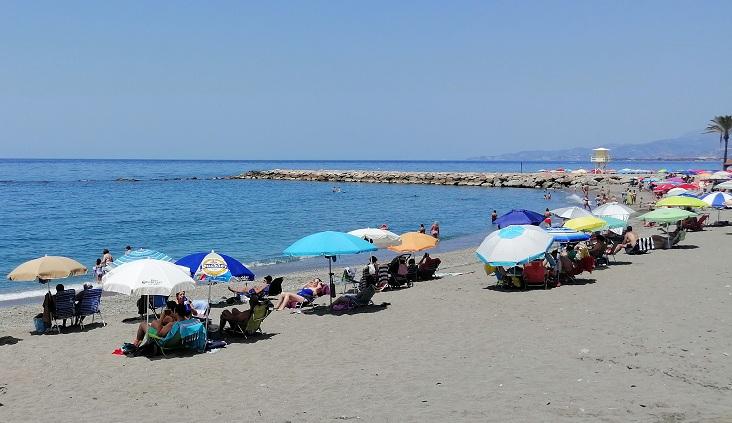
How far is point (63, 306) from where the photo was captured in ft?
39.3

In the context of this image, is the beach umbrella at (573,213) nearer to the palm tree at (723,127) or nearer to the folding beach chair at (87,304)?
Answer: the folding beach chair at (87,304)

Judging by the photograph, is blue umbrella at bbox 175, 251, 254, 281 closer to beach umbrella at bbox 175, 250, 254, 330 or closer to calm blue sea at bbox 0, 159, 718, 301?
beach umbrella at bbox 175, 250, 254, 330

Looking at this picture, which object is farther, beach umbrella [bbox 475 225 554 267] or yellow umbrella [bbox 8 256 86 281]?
beach umbrella [bbox 475 225 554 267]

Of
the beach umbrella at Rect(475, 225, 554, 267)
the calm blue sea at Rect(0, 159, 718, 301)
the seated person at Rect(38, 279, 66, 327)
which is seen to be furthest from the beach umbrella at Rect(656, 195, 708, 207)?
the seated person at Rect(38, 279, 66, 327)

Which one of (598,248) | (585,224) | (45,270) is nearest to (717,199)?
(598,248)

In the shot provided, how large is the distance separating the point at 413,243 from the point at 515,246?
319 cm

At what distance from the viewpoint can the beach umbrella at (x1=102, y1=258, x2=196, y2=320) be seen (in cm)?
979

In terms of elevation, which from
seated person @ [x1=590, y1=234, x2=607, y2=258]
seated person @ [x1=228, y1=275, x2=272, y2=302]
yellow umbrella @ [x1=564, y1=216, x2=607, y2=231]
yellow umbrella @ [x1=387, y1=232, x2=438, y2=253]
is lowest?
seated person @ [x1=228, y1=275, x2=272, y2=302]

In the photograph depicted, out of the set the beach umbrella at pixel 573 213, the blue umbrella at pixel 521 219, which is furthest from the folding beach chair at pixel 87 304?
the beach umbrella at pixel 573 213

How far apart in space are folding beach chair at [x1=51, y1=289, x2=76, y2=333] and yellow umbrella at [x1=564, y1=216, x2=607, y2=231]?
39.6 feet

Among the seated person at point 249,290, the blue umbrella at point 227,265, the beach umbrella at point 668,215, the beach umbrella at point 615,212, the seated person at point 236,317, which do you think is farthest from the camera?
the beach umbrella at point 668,215

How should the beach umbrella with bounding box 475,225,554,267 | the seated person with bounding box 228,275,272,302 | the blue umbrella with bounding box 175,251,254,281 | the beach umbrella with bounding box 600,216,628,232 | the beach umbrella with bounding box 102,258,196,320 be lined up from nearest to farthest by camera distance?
the beach umbrella with bounding box 102,258,196,320 < the blue umbrella with bounding box 175,251,254,281 < the beach umbrella with bounding box 475,225,554,267 < the seated person with bounding box 228,275,272,302 < the beach umbrella with bounding box 600,216,628,232

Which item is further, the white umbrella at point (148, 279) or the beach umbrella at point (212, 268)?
the beach umbrella at point (212, 268)

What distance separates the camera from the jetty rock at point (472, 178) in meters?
69.0
